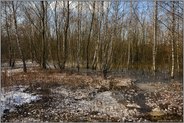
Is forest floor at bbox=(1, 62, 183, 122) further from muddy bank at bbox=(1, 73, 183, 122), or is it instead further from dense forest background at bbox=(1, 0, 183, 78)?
dense forest background at bbox=(1, 0, 183, 78)

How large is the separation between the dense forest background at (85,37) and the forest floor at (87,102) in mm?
8738

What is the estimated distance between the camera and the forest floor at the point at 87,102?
9117 millimetres

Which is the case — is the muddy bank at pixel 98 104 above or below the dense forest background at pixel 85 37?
below

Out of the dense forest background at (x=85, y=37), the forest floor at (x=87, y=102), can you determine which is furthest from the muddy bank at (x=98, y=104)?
the dense forest background at (x=85, y=37)

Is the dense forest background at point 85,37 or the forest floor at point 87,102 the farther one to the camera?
the dense forest background at point 85,37

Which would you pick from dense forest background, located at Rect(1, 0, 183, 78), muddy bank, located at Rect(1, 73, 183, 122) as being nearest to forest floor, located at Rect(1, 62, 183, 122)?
muddy bank, located at Rect(1, 73, 183, 122)

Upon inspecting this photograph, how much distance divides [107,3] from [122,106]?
1217 centimetres

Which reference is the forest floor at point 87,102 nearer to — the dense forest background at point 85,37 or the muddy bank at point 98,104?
the muddy bank at point 98,104

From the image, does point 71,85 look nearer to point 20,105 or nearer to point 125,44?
point 20,105

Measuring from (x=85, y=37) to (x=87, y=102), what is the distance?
31320mm

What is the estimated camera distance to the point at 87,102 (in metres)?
11.2

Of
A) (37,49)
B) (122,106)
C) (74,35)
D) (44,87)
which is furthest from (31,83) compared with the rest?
(74,35)

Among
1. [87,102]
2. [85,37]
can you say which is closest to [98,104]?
[87,102]

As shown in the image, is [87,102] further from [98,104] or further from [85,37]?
[85,37]
